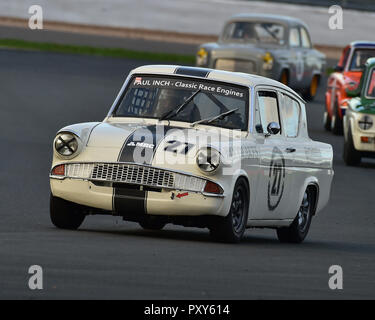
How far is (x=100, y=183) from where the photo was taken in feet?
36.9

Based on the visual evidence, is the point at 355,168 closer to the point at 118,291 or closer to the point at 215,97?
the point at 215,97

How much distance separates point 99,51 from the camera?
40.6 m

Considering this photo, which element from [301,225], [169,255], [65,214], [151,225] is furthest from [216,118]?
[169,255]

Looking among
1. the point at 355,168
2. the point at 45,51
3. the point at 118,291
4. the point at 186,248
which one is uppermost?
the point at 118,291

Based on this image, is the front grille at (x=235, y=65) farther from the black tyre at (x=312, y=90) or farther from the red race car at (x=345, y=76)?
the black tyre at (x=312, y=90)

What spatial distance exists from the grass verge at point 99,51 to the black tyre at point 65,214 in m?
26.4

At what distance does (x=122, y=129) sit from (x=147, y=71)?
1.09 metres

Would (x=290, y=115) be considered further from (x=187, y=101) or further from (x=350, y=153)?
(x=350, y=153)

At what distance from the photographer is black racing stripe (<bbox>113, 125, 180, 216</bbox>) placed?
36.6ft

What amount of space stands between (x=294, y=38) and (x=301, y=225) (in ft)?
57.8

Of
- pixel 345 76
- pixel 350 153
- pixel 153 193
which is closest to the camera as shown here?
pixel 153 193

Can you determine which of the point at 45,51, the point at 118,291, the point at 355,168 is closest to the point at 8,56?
the point at 45,51

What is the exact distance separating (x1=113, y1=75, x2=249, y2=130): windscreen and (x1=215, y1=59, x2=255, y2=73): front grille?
16512mm

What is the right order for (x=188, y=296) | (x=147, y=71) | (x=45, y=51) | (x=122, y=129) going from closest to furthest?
1. (x=188, y=296)
2. (x=122, y=129)
3. (x=147, y=71)
4. (x=45, y=51)
